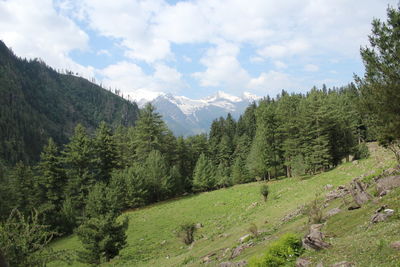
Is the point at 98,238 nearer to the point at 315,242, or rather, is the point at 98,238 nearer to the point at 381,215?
the point at 315,242

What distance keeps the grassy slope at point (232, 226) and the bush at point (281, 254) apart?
72 centimetres

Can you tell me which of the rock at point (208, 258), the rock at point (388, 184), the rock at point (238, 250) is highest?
the rock at point (388, 184)

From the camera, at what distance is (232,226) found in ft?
87.1

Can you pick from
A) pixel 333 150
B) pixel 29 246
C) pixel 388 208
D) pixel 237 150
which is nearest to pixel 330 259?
pixel 388 208

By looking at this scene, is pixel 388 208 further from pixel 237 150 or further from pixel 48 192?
pixel 237 150

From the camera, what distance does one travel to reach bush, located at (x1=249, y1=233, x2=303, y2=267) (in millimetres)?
10539

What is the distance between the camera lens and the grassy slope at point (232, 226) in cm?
1112

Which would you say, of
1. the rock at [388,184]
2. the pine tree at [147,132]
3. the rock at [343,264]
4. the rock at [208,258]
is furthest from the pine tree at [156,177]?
the rock at [343,264]

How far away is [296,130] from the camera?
52969mm

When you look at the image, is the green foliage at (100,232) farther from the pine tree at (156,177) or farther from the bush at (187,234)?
the pine tree at (156,177)

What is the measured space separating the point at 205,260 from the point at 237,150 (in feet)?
207

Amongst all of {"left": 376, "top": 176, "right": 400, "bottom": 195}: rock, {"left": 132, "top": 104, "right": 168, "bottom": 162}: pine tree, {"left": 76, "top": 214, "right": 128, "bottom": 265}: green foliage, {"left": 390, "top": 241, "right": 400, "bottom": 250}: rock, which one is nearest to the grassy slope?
{"left": 390, "top": 241, "right": 400, "bottom": 250}: rock

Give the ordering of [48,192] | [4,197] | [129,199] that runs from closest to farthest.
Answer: [4,197]
[48,192]
[129,199]

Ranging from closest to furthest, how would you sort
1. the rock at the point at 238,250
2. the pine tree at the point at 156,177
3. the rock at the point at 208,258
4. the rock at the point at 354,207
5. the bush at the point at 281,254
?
the bush at the point at 281,254 → the rock at the point at 354,207 → the rock at the point at 238,250 → the rock at the point at 208,258 → the pine tree at the point at 156,177
